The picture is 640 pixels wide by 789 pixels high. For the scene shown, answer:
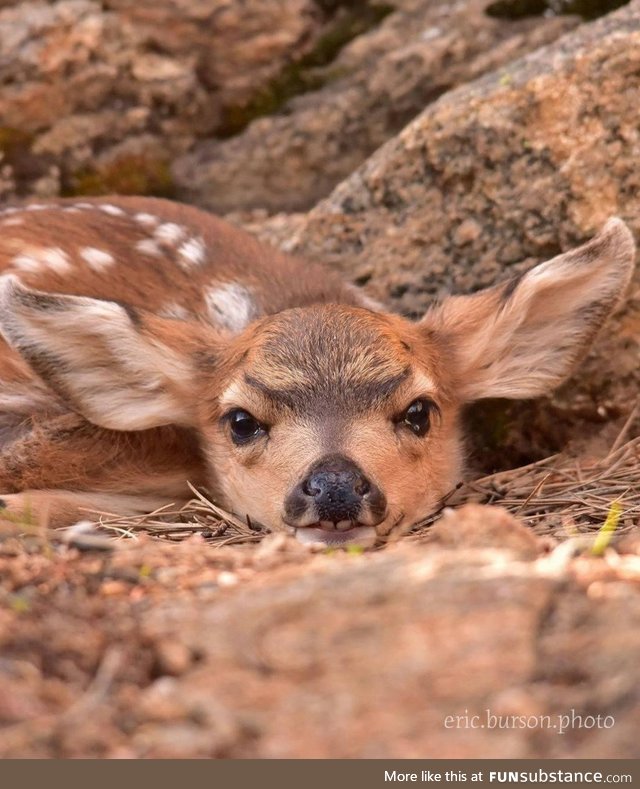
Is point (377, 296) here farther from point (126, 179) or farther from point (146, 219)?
point (126, 179)

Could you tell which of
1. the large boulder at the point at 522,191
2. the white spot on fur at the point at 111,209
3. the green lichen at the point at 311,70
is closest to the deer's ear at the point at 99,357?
the white spot on fur at the point at 111,209

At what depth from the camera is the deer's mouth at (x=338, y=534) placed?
146 inches

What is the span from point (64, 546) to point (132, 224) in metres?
2.39

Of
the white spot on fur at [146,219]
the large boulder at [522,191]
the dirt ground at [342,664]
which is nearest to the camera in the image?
the dirt ground at [342,664]

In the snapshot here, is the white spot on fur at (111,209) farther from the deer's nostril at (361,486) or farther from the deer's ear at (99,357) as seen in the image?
the deer's nostril at (361,486)

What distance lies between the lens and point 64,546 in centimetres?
314

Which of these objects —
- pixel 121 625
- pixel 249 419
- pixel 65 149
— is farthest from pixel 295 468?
pixel 65 149

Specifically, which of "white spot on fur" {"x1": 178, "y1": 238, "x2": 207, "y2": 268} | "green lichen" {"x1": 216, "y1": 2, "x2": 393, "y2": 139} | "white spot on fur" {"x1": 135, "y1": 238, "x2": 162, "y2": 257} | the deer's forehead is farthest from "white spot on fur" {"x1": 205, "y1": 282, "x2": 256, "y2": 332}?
"green lichen" {"x1": 216, "y1": 2, "x2": 393, "y2": 139}

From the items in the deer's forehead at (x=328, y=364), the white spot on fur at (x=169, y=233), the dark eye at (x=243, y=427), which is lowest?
the dark eye at (x=243, y=427)

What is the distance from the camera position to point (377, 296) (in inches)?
219

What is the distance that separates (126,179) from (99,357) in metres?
2.80

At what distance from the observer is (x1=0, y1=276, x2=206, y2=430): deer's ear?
4.27 meters
